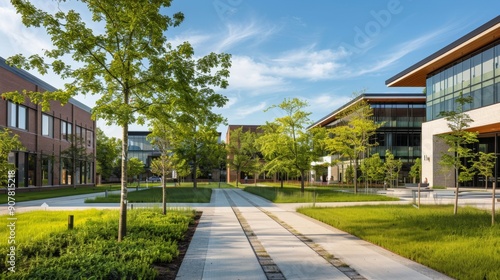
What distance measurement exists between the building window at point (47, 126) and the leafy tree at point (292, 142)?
25.3m

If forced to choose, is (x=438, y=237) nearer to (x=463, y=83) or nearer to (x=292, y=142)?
(x=292, y=142)

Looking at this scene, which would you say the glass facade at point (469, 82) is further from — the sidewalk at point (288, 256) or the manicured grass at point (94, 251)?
the manicured grass at point (94, 251)

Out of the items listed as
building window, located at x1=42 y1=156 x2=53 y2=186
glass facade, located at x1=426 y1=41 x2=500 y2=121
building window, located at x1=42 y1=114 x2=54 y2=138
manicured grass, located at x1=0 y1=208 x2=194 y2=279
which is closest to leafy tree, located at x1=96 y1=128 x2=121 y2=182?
building window, located at x1=42 y1=114 x2=54 y2=138

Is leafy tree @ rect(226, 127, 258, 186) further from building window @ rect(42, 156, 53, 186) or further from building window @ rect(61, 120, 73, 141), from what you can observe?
building window @ rect(42, 156, 53, 186)

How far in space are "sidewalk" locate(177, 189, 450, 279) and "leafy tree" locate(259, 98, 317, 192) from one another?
20022 millimetres

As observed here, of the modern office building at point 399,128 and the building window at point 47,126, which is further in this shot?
the modern office building at point 399,128

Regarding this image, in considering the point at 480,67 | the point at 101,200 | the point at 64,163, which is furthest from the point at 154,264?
the point at 64,163

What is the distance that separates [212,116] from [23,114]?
3389cm

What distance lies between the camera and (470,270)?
6.98m

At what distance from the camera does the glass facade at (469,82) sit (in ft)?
111

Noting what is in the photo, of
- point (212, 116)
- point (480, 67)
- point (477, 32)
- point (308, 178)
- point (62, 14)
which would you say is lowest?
point (308, 178)

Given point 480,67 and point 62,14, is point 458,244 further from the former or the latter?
point 480,67

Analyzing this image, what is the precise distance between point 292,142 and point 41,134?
89.6 ft

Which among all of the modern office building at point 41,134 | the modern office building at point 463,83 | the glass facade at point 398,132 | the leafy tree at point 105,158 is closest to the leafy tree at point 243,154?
the glass facade at point 398,132
